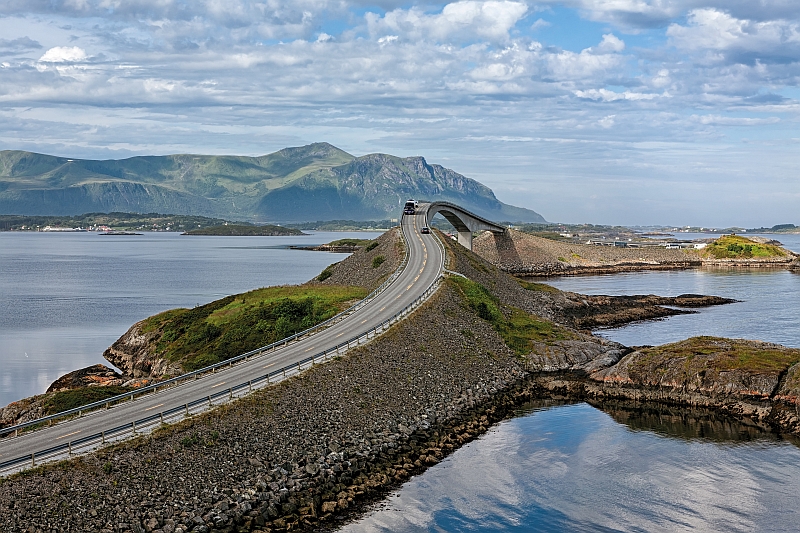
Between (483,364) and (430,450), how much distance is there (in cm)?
Answer: 2115

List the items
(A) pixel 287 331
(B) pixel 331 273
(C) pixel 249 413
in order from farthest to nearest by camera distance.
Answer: (B) pixel 331 273 → (A) pixel 287 331 → (C) pixel 249 413

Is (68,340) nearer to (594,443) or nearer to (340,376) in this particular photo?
(340,376)

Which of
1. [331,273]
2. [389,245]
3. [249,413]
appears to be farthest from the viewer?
[389,245]

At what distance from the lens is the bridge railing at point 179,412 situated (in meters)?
35.4

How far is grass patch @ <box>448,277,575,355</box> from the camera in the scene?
3061 inches

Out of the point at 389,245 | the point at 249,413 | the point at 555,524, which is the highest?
the point at 389,245

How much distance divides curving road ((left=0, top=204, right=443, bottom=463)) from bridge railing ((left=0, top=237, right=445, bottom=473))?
66 cm

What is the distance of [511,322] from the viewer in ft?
277

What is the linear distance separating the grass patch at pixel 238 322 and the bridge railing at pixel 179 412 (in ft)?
41.1

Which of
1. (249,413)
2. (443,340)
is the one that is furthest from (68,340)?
Result: (249,413)

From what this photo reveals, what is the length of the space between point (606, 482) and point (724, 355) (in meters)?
25.2

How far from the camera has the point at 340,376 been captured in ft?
174

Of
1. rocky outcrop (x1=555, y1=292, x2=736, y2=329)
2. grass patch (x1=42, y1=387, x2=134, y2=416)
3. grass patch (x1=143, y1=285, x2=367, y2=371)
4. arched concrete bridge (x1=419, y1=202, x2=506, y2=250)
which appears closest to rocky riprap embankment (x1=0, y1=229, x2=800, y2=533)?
grass patch (x1=143, y1=285, x2=367, y2=371)

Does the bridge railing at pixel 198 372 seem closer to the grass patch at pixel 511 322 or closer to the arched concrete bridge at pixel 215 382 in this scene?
the arched concrete bridge at pixel 215 382
